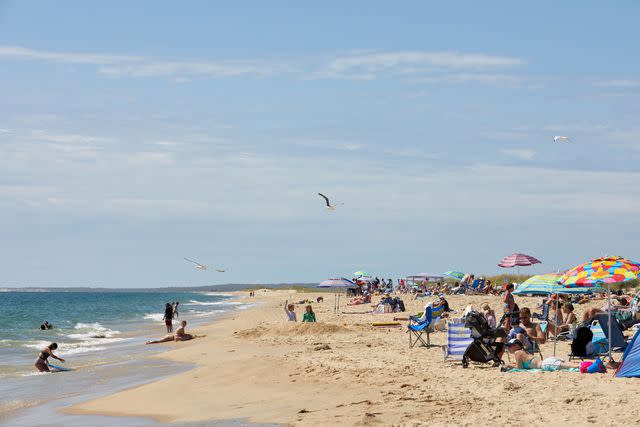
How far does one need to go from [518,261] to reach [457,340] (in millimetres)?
14951

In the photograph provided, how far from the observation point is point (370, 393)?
421 inches

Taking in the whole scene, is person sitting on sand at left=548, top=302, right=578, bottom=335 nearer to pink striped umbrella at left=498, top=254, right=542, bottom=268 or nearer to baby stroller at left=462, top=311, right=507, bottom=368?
baby stroller at left=462, top=311, right=507, bottom=368

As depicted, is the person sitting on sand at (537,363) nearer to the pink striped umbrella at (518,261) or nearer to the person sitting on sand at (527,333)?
the person sitting on sand at (527,333)

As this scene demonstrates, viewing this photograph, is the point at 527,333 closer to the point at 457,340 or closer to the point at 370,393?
the point at 457,340

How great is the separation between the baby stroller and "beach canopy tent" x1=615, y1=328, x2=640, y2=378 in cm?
217

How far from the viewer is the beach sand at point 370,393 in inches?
346

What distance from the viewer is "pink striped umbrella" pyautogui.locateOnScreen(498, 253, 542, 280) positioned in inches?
1083

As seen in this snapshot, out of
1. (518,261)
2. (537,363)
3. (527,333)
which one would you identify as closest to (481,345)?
(537,363)

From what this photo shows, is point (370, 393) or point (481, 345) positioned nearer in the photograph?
point (370, 393)

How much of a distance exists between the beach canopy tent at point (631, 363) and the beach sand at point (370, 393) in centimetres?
21

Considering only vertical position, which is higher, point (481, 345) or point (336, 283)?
point (336, 283)

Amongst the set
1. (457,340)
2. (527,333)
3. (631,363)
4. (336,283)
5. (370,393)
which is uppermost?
(336,283)

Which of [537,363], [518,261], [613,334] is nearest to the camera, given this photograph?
[537,363]

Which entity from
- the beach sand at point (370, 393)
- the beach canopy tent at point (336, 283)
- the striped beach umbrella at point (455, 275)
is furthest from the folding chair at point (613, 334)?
the striped beach umbrella at point (455, 275)
